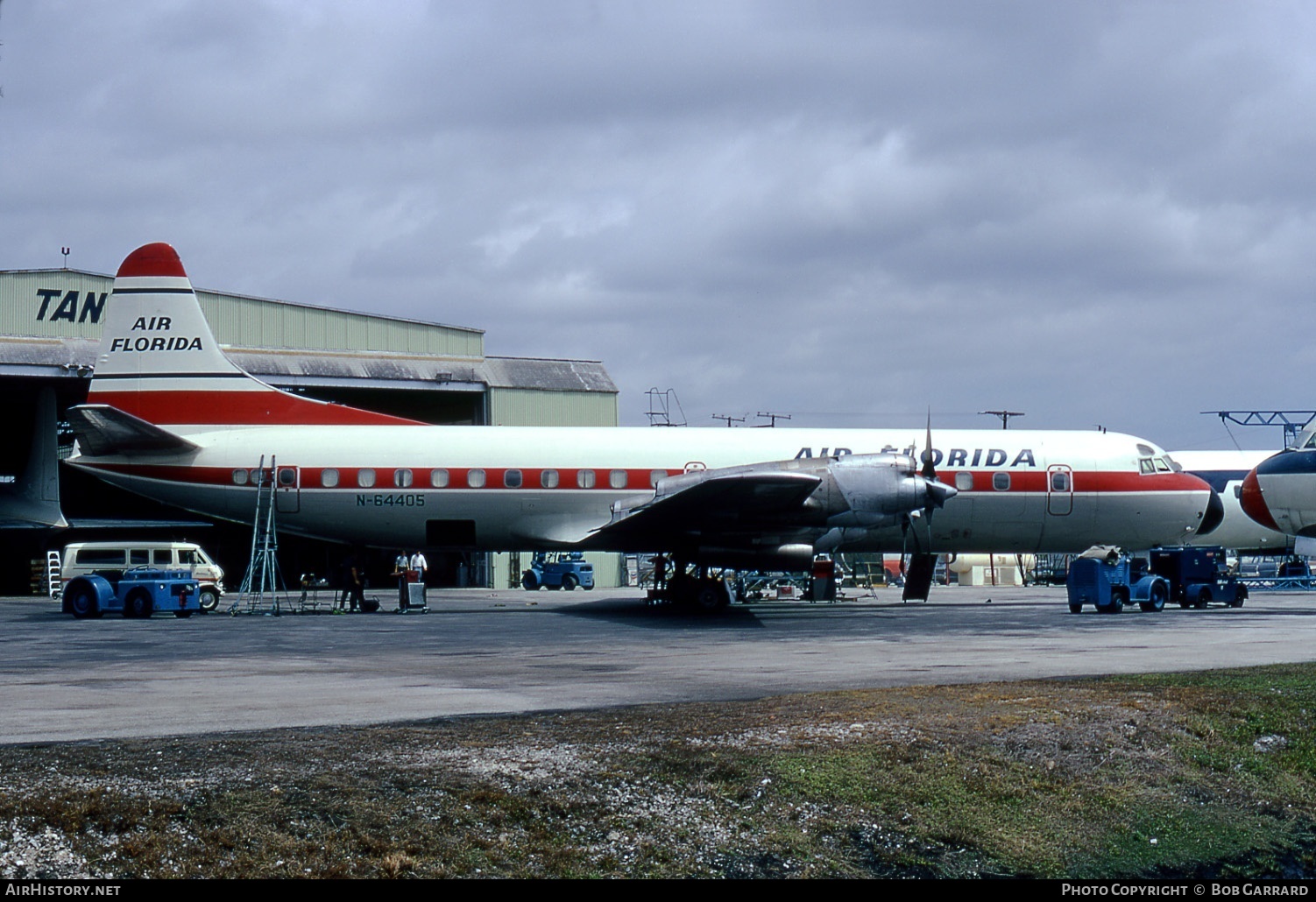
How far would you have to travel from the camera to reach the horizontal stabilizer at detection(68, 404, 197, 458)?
90.3 ft

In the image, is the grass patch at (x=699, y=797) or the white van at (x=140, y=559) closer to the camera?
the grass patch at (x=699, y=797)

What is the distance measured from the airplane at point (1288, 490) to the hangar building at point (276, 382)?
1129 inches

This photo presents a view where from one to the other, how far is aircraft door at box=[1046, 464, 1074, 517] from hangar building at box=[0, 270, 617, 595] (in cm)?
2730

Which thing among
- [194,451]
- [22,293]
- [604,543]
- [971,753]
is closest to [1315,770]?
[971,753]

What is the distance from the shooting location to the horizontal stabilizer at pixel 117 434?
27516 millimetres

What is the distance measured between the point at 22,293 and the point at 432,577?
72.0 ft

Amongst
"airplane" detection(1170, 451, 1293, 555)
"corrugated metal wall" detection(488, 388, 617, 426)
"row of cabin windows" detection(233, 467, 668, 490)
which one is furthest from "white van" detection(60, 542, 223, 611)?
"airplane" detection(1170, 451, 1293, 555)

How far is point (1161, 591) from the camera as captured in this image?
29750 mm

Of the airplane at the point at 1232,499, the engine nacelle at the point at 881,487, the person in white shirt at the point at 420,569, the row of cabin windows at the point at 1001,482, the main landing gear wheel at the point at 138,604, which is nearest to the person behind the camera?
the engine nacelle at the point at 881,487

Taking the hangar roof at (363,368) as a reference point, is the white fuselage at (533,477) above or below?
below

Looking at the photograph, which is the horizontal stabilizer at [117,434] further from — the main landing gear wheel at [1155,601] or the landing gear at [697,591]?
the main landing gear wheel at [1155,601]

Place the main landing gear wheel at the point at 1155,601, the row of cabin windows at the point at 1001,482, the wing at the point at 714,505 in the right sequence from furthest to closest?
the row of cabin windows at the point at 1001,482 → the main landing gear wheel at the point at 1155,601 → the wing at the point at 714,505

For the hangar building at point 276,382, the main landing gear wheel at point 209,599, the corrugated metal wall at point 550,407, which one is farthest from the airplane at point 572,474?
the corrugated metal wall at point 550,407

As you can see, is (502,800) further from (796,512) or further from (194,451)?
(194,451)
